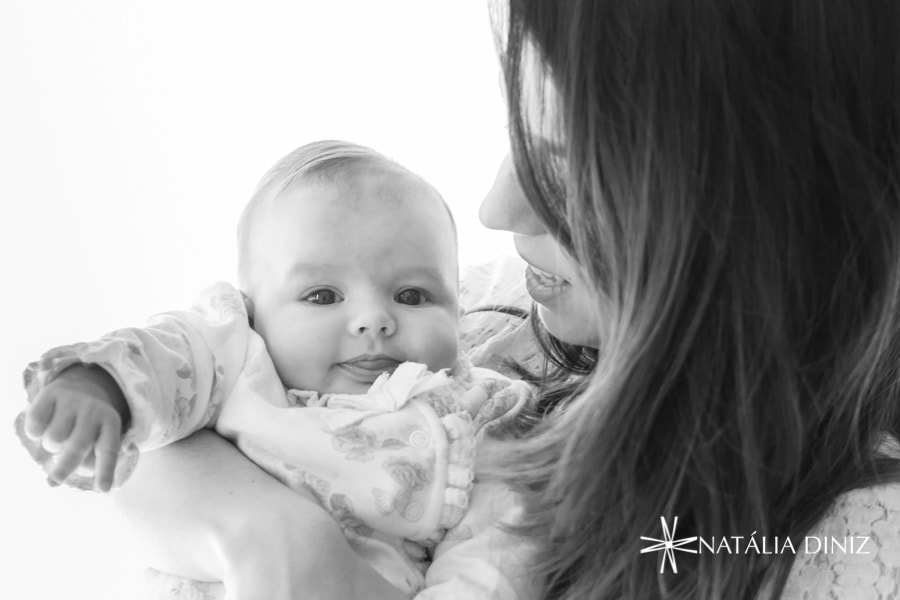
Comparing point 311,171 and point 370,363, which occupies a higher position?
point 311,171

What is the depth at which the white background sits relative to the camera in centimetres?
227

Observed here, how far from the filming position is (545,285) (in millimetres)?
1349

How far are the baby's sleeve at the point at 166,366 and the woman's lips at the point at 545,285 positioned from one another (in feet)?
1.31

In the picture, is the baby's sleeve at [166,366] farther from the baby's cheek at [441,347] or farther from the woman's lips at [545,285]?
the woman's lips at [545,285]

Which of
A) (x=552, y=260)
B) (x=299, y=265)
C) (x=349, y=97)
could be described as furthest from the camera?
(x=349, y=97)

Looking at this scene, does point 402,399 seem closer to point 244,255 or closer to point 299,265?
point 299,265

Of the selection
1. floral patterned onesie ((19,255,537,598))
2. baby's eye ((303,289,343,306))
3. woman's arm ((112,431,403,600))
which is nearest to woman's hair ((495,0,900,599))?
floral patterned onesie ((19,255,537,598))

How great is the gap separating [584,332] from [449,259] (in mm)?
276

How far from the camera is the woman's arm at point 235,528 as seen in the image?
1.13 m

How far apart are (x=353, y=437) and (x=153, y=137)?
4.92 ft

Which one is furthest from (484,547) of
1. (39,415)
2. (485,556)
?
(39,415)

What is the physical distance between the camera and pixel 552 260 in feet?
4.24

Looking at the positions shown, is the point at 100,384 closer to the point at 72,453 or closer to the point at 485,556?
the point at 72,453

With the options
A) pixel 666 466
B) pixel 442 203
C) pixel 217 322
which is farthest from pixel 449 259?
pixel 666 466
